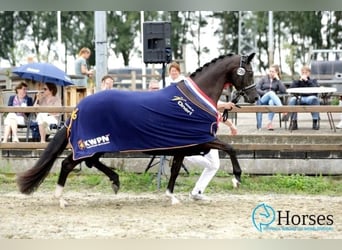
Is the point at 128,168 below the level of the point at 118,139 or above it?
below

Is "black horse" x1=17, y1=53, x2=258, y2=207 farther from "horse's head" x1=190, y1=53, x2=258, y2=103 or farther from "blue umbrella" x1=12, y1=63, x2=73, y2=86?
"blue umbrella" x1=12, y1=63, x2=73, y2=86

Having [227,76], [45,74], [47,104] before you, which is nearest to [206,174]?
[227,76]

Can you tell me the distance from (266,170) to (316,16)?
63.9 feet

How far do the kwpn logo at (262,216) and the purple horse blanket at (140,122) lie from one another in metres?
0.89

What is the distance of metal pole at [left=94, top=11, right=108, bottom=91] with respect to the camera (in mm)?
9883

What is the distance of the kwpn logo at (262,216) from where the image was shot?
5832 millimetres

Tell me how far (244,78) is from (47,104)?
131 inches

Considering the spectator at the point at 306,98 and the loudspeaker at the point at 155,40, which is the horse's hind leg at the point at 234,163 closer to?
the loudspeaker at the point at 155,40

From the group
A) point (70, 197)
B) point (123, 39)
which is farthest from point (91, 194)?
point (123, 39)

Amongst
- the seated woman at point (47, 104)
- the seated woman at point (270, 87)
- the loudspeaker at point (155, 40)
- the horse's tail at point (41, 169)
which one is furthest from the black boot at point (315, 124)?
the horse's tail at point (41, 169)

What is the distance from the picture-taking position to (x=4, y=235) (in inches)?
215

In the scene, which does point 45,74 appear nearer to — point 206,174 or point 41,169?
point 41,169

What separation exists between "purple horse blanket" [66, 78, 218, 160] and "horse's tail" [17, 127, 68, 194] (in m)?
0.25

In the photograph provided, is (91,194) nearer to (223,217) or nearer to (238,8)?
(223,217)
